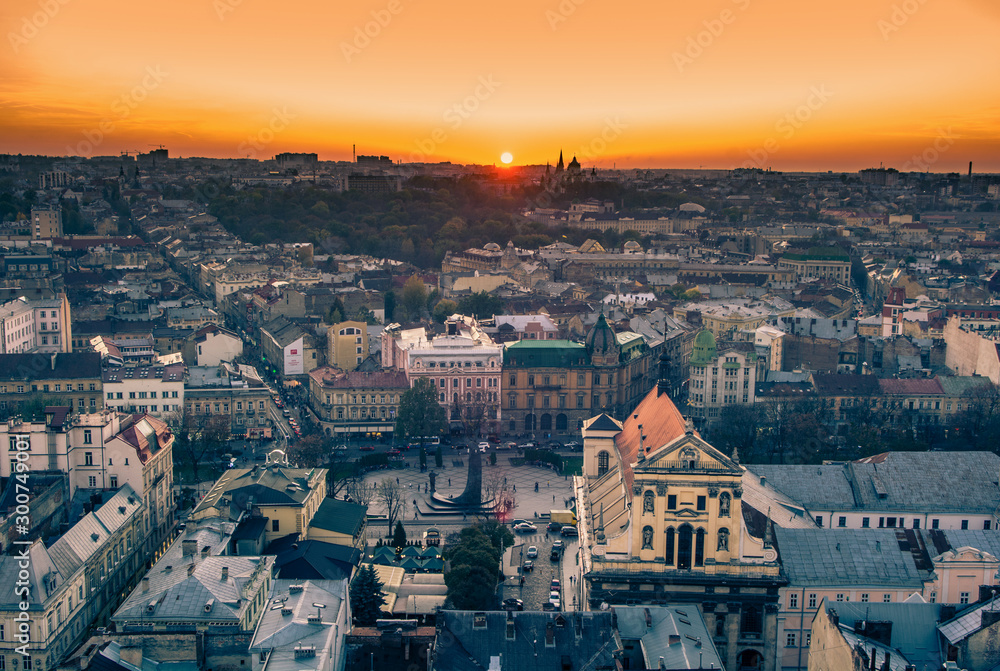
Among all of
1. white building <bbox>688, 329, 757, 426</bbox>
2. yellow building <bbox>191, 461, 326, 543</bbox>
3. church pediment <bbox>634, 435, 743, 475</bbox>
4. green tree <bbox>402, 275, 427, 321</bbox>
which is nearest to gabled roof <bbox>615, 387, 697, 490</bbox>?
church pediment <bbox>634, 435, 743, 475</bbox>

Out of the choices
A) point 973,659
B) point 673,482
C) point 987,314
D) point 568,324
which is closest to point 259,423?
point 568,324

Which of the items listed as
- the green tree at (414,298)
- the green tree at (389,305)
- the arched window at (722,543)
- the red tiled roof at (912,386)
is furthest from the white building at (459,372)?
the arched window at (722,543)

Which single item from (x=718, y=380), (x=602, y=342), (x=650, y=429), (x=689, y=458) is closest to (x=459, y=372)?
(x=602, y=342)

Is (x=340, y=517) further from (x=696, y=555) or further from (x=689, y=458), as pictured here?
(x=689, y=458)

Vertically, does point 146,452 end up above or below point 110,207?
below

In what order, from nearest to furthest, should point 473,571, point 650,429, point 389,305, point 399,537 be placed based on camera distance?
point 473,571 < point 650,429 < point 399,537 < point 389,305

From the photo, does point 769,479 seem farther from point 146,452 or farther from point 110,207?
point 110,207
